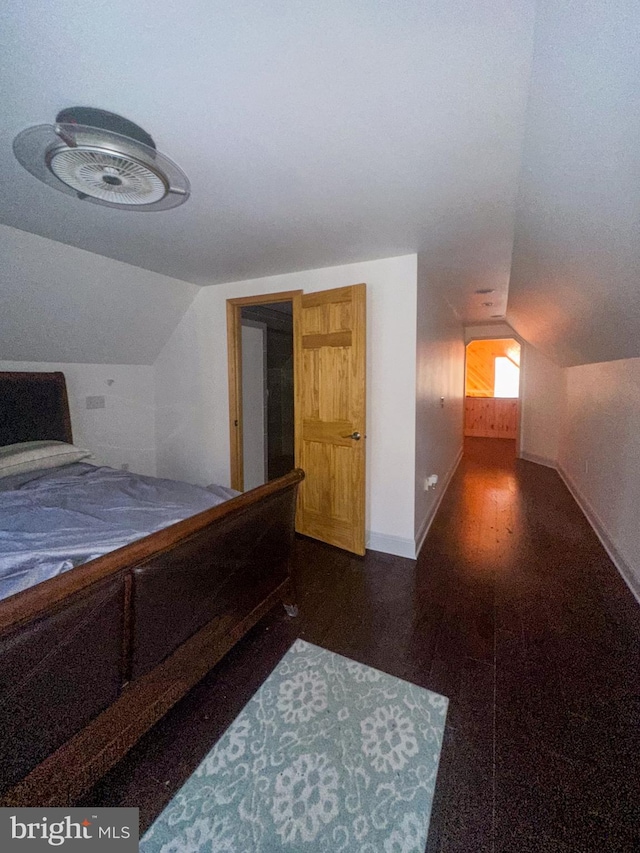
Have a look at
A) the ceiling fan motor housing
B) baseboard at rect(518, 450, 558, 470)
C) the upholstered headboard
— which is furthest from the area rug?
baseboard at rect(518, 450, 558, 470)

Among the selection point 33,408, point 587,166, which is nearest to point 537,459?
point 587,166

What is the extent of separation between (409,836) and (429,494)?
261 centimetres

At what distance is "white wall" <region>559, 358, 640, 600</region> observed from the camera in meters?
2.54

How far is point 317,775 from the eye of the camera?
1.25 meters

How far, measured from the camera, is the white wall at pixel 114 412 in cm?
333

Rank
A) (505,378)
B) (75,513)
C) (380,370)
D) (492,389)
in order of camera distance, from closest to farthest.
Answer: (75,513), (380,370), (505,378), (492,389)

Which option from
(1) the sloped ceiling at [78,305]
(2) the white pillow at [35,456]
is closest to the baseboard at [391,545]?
(2) the white pillow at [35,456]

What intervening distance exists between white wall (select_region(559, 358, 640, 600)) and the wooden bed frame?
257 centimetres

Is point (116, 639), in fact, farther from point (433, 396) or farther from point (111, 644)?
point (433, 396)

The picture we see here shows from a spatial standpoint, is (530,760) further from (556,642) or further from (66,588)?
(66,588)

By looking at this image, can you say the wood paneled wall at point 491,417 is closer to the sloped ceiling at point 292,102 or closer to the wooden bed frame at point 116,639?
the sloped ceiling at point 292,102

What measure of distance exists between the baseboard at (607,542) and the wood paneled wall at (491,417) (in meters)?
3.52

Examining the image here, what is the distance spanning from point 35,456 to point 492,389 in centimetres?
886

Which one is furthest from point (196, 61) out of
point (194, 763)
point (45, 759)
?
point (194, 763)
